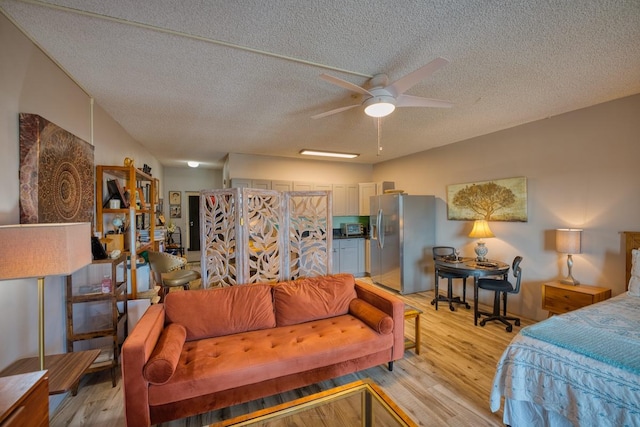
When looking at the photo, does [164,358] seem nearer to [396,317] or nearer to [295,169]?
[396,317]

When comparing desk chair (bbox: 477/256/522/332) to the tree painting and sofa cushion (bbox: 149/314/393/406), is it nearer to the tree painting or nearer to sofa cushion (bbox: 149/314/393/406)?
the tree painting

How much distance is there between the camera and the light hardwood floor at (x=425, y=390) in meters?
1.90

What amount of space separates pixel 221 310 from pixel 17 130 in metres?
1.83

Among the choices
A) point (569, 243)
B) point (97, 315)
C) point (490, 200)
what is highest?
point (490, 200)

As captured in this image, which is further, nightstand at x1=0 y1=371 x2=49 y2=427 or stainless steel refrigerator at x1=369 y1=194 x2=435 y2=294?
stainless steel refrigerator at x1=369 y1=194 x2=435 y2=294

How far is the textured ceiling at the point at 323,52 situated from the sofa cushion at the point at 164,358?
2044mm

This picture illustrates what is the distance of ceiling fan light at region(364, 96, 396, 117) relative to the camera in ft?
6.95

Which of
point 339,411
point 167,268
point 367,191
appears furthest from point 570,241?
point 167,268

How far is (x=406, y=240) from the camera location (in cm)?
473

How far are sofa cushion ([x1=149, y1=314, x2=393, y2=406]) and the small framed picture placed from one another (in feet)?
19.4

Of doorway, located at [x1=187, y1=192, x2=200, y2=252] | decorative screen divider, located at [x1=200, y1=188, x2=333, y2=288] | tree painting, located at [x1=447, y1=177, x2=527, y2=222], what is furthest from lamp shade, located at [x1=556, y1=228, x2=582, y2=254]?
doorway, located at [x1=187, y1=192, x2=200, y2=252]

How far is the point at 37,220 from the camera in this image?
173 centimetres

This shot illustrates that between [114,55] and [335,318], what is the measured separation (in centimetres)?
281

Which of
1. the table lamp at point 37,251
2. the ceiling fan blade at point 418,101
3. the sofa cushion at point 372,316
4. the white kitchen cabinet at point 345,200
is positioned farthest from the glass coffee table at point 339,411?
the white kitchen cabinet at point 345,200
